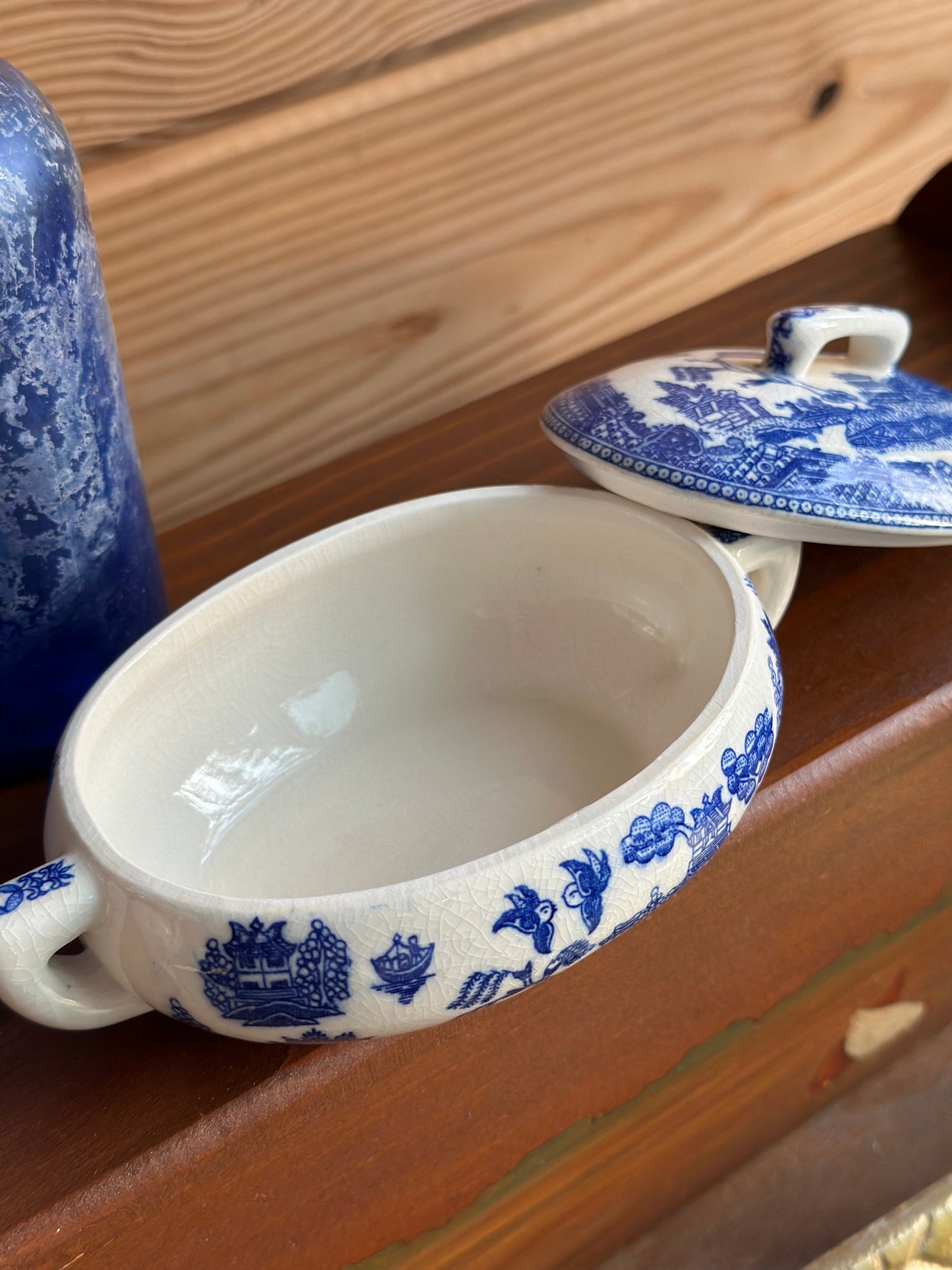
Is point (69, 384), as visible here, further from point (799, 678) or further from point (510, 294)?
point (510, 294)

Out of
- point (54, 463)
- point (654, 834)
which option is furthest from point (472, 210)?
point (654, 834)

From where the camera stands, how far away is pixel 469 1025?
1.47 ft

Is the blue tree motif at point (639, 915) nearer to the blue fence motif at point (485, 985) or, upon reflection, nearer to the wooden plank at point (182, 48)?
the blue fence motif at point (485, 985)

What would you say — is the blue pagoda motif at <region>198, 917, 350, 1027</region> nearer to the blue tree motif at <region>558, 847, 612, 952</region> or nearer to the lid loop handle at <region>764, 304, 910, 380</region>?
the blue tree motif at <region>558, 847, 612, 952</region>

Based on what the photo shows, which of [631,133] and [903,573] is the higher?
[631,133]

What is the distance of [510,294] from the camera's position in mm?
873

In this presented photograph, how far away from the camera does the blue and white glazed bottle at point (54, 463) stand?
0.42m

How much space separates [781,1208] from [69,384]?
554mm

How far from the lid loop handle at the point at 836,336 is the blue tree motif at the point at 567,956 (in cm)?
29

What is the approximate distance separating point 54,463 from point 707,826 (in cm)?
27

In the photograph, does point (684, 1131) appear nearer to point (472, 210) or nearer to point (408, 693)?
point (408, 693)

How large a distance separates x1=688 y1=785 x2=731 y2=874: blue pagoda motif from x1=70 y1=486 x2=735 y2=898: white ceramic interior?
0.21 ft

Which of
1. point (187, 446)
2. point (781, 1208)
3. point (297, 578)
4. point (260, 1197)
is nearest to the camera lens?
point (260, 1197)

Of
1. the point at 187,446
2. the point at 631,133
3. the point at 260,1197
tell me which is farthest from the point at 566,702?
the point at 631,133
